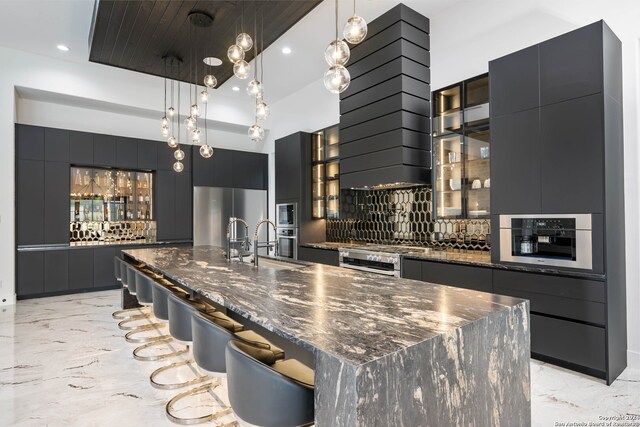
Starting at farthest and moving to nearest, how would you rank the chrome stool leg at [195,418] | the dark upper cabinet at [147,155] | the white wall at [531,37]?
the dark upper cabinet at [147,155]
the white wall at [531,37]
the chrome stool leg at [195,418]

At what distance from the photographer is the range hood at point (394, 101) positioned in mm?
4203

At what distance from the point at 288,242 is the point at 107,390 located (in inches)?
155

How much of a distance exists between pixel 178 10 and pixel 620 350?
520 centimetres

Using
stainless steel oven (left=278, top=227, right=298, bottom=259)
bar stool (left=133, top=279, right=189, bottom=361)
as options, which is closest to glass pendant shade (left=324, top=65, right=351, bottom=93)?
bar stool (left=133, top=279, right=189, bottom=361)

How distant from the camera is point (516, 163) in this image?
321 cm

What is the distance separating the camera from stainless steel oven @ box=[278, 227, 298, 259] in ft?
20.2

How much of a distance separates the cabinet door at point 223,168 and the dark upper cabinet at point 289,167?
1.21 m

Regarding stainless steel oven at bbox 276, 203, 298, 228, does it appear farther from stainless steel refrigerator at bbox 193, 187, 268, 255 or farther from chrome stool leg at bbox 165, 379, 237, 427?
chrome stool leg at bbox 165, 379, 237, 427

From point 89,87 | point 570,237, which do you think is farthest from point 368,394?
point 89,87

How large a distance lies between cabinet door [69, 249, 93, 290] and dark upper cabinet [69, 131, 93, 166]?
147cm

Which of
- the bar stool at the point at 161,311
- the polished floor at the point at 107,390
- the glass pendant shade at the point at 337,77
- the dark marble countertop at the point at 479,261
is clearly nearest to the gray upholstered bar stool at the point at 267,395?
the polished floor at the point at 107,390

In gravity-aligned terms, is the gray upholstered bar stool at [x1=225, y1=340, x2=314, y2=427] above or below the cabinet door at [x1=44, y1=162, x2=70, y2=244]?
below

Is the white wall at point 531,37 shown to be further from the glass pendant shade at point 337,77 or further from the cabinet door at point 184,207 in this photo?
the cabinet door at point 184,207

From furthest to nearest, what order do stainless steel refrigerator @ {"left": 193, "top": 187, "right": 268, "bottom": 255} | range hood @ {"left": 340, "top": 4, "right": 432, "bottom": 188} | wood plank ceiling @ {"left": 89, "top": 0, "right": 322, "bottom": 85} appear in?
stainless steel refrigerator @ {"left": 193, "top": 187, "right": 268, "bottom": 255} → range hood @ {"left": 340, "top": 4, "right": 432, "bottom": 188} → wood plank ceiling @ {"left": 89, "top": 0, "right": 322, "bottom": 85}
